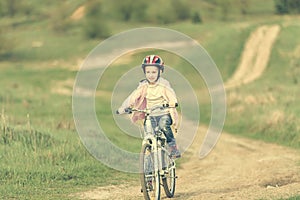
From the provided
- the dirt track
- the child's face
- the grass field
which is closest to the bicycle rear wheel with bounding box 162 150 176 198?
the dirt track

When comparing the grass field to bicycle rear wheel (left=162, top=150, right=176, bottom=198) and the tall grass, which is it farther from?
bicycle rear wheel (left=162, top=150, right=176, bottom=198)

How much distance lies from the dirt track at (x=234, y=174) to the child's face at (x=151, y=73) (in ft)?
6.42

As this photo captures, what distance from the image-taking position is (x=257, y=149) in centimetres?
1570

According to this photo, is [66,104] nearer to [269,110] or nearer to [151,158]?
[269,110]

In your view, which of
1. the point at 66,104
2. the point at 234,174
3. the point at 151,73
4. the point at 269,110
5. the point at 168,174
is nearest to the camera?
the point at 151,73

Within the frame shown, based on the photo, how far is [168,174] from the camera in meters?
9.72

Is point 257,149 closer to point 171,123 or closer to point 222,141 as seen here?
point 222,141

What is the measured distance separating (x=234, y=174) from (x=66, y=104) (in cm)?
1140

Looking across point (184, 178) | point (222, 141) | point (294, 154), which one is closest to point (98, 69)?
point (222, 141)

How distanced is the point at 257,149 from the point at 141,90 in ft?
23.8

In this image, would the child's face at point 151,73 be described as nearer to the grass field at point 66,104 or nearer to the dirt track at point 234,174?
the dirt track at point 234,174

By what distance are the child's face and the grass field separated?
2.39 meters

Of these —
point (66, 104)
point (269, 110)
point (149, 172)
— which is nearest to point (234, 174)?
point (149, 172)

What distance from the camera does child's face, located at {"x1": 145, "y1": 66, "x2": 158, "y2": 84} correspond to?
8.84 metres
